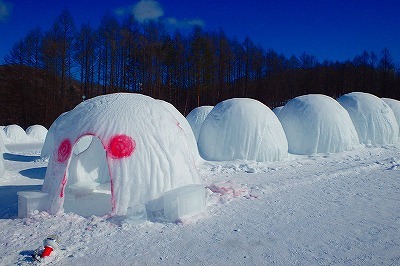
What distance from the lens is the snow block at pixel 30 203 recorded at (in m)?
4.83

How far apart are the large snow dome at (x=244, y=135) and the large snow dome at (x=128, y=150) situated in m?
5.01

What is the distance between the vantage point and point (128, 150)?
16.1ft

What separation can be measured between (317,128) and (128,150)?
30.7ft

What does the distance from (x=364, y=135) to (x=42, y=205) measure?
13965 mm

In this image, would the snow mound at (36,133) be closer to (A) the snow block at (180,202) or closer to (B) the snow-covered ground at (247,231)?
(B) the snow-covered ground at (247,231)

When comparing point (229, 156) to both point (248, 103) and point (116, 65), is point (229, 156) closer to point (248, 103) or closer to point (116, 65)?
point (248, 103)

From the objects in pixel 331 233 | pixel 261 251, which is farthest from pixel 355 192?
pixel 261 251

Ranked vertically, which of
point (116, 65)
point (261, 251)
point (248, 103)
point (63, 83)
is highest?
point (116, 65)

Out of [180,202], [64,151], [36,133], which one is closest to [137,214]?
[180,202]

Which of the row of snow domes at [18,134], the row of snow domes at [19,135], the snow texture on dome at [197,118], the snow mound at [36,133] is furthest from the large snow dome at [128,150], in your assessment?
the snow mound at [36,133]

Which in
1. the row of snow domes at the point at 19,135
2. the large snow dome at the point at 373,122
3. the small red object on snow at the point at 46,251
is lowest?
the small red object on snow at the point at 46,251

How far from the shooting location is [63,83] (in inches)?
966

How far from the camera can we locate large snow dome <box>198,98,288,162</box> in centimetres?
1045

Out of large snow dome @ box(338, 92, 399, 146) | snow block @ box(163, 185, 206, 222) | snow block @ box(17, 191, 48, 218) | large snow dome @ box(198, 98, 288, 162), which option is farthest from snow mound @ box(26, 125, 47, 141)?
large snow dome @ box(338, 92, 399, 146)
